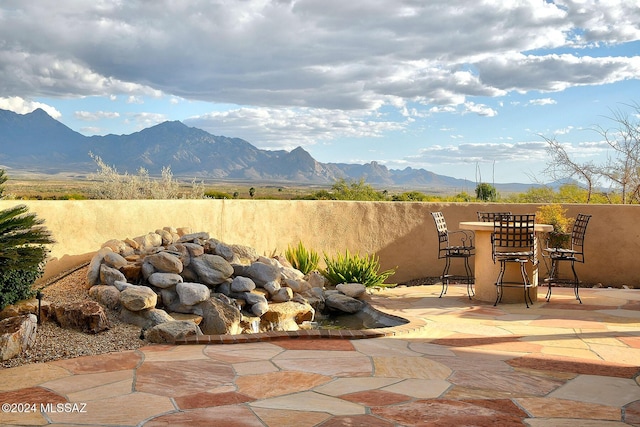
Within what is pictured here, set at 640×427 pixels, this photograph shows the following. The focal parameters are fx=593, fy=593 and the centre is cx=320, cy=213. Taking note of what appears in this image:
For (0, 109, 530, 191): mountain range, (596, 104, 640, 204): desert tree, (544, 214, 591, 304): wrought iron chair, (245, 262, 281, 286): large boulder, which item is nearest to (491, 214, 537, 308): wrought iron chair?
(544, 214, 591, 304): wrought iron chair

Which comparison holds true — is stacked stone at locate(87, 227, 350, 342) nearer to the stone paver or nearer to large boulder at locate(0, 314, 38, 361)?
large boulder at locate(0, 314, 38, 361)

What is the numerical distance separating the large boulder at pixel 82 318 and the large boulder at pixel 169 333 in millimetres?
480

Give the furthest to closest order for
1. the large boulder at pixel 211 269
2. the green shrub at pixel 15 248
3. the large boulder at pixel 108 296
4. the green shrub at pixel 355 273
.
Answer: the green shrub at pixel 355 273 → the large boulder at pixel 211 269 → the large boulder at pixel 108 296 → the green shrub at pixel 15 248

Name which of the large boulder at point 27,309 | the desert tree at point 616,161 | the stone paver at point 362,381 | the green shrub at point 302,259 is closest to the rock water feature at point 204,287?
the large boulder at point 27,309

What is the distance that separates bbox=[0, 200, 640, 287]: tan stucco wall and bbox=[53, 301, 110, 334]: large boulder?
271cm

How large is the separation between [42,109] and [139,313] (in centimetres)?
16336

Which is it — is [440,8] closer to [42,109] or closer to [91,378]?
[91,378]

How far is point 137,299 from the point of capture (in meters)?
6.15

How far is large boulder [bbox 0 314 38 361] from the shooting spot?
181 inches

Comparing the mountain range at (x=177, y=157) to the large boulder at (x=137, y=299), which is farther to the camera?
the mountain range at (x=177, y=157)

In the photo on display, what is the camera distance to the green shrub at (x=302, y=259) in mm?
9734

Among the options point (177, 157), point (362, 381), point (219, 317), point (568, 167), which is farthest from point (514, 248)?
point (177, 157)

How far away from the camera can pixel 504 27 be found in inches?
473

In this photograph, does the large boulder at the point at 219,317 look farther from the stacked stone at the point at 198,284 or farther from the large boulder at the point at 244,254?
the large boulder at the point at 244,254
